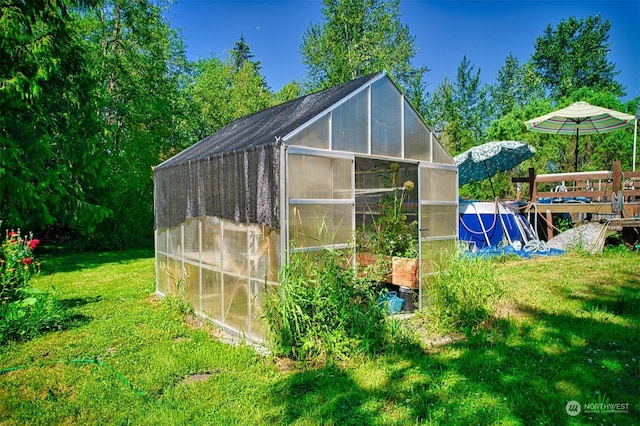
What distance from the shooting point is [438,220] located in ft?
18.6

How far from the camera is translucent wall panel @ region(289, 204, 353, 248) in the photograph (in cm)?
408

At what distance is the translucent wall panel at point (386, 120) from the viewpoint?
5.01 m

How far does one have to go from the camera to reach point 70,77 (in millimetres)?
10961

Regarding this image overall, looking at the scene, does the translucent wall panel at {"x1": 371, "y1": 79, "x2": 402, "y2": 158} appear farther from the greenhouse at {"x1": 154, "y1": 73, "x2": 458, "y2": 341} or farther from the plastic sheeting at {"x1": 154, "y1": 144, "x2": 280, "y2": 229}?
the plastic sheeting at {"x1": 154, "y1": 144, "x2": 280, "y2": 229}

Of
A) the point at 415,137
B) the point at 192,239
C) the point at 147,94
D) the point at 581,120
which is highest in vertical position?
the point at 147,94

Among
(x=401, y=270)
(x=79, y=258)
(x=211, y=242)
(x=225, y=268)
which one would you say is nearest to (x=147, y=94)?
(x=79, y=258)

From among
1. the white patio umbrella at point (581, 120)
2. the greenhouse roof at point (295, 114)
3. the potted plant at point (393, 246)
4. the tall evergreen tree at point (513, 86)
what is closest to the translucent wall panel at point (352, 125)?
the greenhouse roof at point (295, 114)

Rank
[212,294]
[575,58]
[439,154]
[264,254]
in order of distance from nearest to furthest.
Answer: [264,254], [212,294], [439,154], [575,58]

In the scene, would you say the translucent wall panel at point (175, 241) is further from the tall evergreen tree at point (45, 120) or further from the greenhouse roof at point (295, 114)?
the tall evergreen tree at point (45, 120)

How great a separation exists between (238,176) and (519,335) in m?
3.51

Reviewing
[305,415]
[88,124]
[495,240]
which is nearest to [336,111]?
[305,415]

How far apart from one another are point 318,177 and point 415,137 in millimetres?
1899

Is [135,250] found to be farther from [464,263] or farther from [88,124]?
[464,263]

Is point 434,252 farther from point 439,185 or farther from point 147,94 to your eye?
point 147,94
